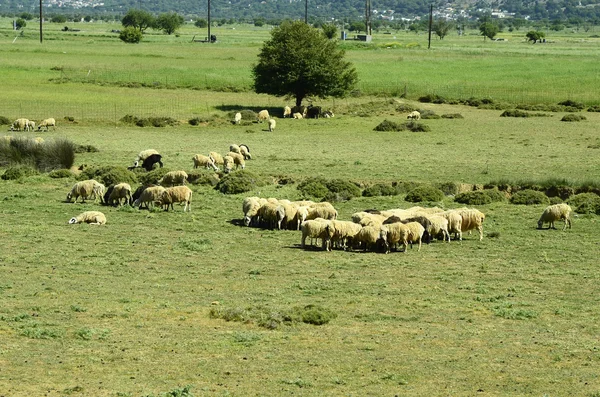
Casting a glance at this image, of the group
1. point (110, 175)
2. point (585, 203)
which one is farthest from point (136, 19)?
point (585, 203)

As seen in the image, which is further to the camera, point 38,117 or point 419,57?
point 419,57

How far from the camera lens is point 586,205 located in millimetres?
30391

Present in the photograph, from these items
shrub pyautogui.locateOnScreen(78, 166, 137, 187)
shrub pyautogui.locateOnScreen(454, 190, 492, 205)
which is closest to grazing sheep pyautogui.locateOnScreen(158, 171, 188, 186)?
shrub pyautogui.locateOnScreen(78, 166, 137, 187)

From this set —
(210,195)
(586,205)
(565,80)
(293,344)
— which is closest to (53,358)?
(293,344)

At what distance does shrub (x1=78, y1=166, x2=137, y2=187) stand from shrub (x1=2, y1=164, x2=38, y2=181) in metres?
2.15

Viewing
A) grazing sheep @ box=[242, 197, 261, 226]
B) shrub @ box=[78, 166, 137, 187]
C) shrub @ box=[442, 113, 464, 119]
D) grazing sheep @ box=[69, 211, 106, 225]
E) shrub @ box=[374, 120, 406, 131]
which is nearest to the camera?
grazing sheep @ box=[69, 211, 106, 225]

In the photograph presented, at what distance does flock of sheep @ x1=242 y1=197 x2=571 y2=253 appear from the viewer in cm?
2477

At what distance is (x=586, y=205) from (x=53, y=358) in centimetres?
1955

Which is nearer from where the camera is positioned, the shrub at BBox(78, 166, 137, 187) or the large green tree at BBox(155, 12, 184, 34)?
the shrub at BBox(78, 166, 137, 187)

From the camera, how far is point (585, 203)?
100ft

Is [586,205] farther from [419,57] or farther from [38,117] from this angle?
[419,57]

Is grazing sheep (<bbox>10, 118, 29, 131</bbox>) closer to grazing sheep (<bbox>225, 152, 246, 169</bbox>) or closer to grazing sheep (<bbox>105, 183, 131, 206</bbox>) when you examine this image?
grazing sheep (<bbox>225, 152, 246, 169</bbox>)

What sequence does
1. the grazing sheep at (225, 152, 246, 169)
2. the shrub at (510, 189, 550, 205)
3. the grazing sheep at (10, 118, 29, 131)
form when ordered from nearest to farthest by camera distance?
1. the shrub at (510, 189, 550, 205)
2. the grazing sheep at (225, 152, 246, 169)
3. the grazing sheep at (10, 118, 29, 131)

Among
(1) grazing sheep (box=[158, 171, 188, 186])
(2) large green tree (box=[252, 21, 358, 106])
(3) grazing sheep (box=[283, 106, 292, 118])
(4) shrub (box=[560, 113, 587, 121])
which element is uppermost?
(2) large green tree (box=[252, 21, 358, 106])
